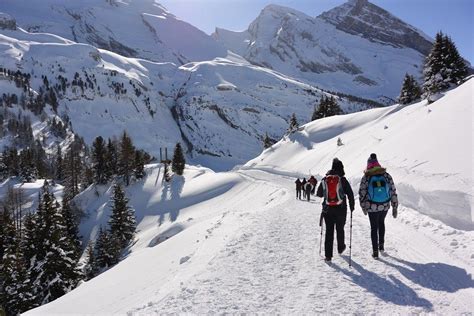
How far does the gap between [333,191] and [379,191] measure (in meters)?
1.06

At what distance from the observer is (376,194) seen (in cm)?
904

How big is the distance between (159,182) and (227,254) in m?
64.6

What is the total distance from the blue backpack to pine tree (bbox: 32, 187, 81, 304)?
88.2 feet

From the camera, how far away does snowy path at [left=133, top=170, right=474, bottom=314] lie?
6715mm

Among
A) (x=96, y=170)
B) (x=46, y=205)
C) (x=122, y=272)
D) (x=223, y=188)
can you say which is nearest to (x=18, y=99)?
(x=96, y=170)

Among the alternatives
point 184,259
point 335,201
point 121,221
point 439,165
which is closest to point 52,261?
point 184,259

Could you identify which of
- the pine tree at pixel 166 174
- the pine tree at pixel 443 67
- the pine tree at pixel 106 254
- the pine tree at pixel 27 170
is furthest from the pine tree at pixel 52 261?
the pine tree at pixel 27 170

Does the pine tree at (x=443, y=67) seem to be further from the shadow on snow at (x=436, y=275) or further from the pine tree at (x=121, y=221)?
the shadow on snow at (x=436, y=275)

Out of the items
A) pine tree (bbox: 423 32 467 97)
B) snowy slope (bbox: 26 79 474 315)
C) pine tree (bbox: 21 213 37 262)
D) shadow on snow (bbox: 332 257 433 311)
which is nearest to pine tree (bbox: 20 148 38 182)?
pine tree (bbox: 21 213 37 262)

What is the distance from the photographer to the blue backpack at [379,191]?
29.7ft

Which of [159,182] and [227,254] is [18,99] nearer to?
[159,182]

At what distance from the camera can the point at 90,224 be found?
67.0 metres

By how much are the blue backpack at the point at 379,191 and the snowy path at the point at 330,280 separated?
1445mm

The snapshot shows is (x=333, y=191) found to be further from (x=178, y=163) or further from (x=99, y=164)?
(x=99, y=164)
